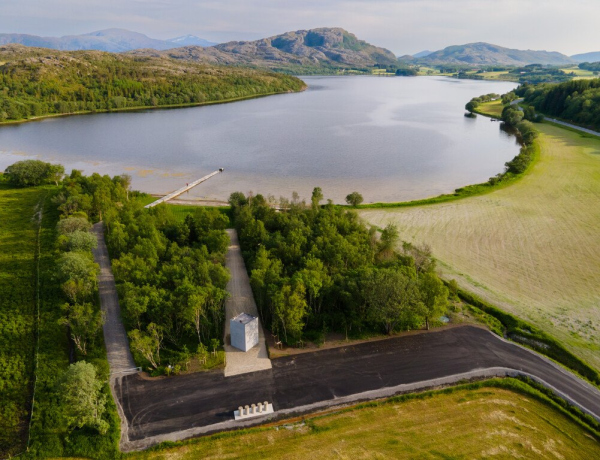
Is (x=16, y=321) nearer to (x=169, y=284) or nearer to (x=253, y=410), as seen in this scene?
(x=169, y=284)

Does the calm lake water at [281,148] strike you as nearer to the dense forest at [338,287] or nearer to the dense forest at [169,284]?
the dense forest at [169,284]

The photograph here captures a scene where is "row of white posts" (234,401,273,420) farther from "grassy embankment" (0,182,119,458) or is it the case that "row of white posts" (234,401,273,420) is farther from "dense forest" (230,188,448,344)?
"grassy embankment" (0,182,119,458)

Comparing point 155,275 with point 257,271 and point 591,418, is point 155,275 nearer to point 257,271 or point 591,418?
point 257,271

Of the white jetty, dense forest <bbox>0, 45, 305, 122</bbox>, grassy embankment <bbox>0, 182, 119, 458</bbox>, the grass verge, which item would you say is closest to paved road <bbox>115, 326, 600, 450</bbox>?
Result: the grass verge

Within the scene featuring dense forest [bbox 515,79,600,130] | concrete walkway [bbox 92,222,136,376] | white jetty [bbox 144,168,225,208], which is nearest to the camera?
concrete walkway [bbox 92,222,136,376]

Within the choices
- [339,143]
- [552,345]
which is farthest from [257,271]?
[339,143]

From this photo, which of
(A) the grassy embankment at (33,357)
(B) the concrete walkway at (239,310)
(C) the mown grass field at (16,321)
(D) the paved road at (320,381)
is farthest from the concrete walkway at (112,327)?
(B) the concrete walkway at (239,310)
